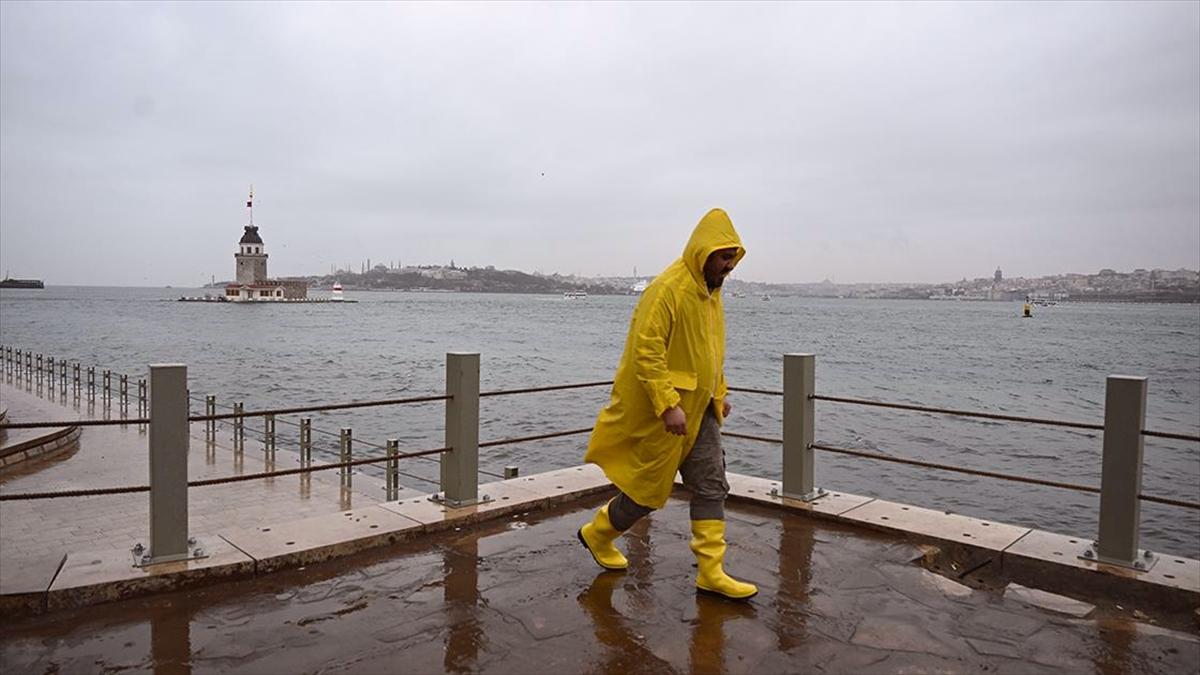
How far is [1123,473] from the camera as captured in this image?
15.7 ft

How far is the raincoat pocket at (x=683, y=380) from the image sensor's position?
423 centimetres

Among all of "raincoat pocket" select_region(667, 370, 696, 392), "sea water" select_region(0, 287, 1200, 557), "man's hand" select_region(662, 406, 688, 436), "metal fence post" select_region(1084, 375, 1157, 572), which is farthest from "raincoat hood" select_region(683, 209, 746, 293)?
"sea water" select_region(0, 287, 1200, 557)

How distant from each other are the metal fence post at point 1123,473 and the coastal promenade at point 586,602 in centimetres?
20

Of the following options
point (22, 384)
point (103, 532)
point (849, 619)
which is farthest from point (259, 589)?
point (22, 384)

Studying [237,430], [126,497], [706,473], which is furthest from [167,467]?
[237,430]

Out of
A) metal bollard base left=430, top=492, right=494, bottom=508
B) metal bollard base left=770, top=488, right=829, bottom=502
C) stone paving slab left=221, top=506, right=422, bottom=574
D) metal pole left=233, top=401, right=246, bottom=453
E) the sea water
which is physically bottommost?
the sea water

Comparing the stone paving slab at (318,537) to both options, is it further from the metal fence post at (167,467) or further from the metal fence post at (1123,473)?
the metal fence post at (1123,473)

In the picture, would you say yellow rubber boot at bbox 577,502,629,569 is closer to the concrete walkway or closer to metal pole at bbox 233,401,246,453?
the concrete walkway

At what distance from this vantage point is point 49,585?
4141 millimetres

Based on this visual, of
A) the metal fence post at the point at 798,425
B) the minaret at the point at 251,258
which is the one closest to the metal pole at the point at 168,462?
the metal fence post at the point at 798,425

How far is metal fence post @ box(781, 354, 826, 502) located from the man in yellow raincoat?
5.75ft

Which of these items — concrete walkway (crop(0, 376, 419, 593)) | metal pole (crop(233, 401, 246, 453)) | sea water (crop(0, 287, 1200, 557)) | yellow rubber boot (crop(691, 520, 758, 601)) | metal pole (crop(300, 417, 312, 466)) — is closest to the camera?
yellow rubber boot (crop(691, 520, 758, 601))

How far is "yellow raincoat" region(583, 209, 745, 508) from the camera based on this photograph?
4.19 meters

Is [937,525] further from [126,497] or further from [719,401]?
[126,497]
